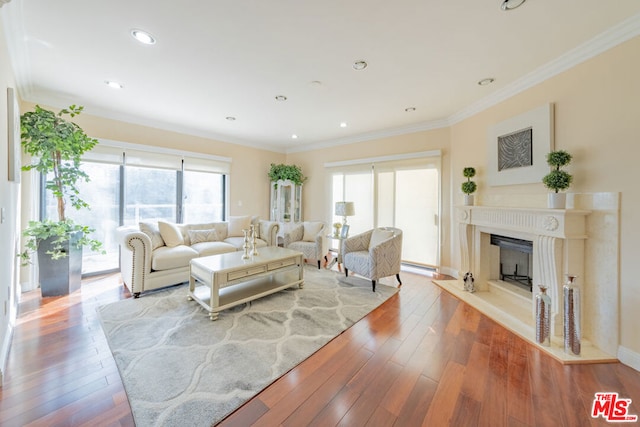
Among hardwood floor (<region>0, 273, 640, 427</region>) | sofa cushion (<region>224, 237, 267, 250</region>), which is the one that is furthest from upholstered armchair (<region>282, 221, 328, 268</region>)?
hardwood floor (<region>0, 273, 640, 427</region>)

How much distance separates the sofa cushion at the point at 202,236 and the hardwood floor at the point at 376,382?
1.80 metres

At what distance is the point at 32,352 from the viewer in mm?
1968

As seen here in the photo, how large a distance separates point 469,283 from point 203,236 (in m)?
4.27

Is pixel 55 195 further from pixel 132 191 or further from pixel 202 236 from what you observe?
pixel 202 236

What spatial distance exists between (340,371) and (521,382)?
1276mm

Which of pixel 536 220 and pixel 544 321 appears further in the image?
pixel 536 220

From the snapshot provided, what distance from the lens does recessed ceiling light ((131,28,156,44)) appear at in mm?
2043

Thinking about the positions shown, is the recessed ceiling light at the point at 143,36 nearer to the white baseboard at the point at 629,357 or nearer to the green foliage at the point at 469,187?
the green foliage at the point at 469,187

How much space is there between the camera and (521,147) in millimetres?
2809

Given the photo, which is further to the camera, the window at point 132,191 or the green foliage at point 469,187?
the window at point 132,191

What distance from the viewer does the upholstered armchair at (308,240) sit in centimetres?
448

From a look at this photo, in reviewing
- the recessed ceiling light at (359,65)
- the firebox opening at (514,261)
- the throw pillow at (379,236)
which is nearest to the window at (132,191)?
the throw pillow at (379,236)

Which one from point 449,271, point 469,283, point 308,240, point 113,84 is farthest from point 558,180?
point 113,84

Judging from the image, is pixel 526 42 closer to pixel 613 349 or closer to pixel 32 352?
pixel 613 349
